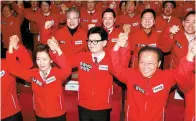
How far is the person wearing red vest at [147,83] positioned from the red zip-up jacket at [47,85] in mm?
580

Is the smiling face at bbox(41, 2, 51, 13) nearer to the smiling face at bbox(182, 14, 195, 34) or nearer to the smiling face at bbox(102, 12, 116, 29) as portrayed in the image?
the smiling face at bbox(102, 12, 116, 29)

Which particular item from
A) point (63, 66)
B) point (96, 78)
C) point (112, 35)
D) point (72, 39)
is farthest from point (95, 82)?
point (72, 39)

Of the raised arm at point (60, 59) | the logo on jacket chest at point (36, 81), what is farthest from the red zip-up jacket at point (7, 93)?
the raised arm at point (60, 59)

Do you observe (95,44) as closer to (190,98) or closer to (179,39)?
(190,98)

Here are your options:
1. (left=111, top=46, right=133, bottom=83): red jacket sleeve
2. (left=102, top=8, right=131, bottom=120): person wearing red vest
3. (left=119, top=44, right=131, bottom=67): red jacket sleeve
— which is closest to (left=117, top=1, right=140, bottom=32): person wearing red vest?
(left=102, top=8, right=131, bottom=120): person wearing red vest

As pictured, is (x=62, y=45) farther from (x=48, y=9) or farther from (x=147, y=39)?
(x=48, y=9)

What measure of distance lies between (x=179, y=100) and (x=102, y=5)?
A: 4.76 m

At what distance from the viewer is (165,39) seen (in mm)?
3752

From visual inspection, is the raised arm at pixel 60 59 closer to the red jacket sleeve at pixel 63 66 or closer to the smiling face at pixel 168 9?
the red jacket sleeve at pixel 63 66

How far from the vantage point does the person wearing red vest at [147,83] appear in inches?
102

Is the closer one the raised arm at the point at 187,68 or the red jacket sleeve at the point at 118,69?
the raised arm at the point at 187,68

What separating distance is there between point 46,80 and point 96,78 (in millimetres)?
529

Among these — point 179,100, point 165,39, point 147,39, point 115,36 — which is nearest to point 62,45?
point 115,36

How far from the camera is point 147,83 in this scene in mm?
2682
